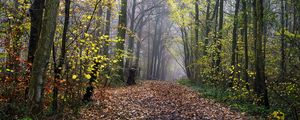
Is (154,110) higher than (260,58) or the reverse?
the reverse

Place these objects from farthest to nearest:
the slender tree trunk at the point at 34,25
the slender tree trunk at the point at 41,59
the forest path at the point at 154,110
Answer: the forest path at the point at 154,110, the slender tree trunk at the point at 34,25, the slender tree trunk at the point at 41,59

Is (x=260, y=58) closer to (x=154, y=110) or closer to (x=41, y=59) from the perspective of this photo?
(x=154, y=110)

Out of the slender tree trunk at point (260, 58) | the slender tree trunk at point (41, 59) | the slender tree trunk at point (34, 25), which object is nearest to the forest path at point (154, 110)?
the slender tree trunk at point (260, 58)

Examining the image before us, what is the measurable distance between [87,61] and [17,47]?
2073 millimetres

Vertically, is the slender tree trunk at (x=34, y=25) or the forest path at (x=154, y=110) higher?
the slender tree trunk at (x=34, y=25)

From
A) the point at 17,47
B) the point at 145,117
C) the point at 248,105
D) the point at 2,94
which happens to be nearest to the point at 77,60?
the point at 17,47

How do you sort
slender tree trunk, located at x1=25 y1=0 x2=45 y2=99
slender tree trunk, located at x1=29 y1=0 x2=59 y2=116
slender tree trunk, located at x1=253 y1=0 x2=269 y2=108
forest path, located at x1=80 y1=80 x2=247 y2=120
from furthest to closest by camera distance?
slender tree trunk, located at x1=253 y1=0 x2=269 y2=108
forest path, located at x1=80 y1=80 x2=247 y2=120
slender tree trunk, located at x1=25 y1=0 x2=45 y2=99
slender tree trunk, located at x1=29 y1=0 x2=59 y2=116

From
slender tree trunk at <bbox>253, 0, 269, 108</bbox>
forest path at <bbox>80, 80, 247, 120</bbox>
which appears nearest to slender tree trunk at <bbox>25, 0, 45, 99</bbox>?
forest path at <bbox>80, 80, 247, 120</bbox>

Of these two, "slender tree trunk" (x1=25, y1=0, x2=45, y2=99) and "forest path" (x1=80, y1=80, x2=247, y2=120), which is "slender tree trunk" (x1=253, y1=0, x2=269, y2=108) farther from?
"slender tree trunk" (x1=25, y1=0, x2=45, y2=99)

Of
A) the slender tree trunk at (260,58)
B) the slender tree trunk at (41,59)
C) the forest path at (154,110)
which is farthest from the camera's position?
the slender tree trunk at (260,58)

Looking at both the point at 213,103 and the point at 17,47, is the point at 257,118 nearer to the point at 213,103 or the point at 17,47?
the point at 213,103

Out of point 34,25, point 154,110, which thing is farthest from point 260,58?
point 34,25

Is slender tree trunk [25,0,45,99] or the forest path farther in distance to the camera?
the forest path

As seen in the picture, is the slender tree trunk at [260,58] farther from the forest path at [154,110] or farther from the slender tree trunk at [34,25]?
the slender tree trunk at [34,25]
